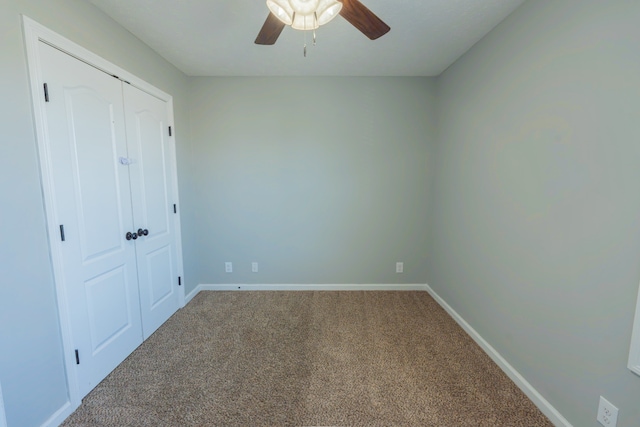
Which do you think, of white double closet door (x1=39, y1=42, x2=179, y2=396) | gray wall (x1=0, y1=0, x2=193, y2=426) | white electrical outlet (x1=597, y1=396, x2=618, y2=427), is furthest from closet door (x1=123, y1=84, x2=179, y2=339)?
white electrical outlet (x1=597, y1=396, x2=618, y2=427)

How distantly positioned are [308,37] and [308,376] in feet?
8.58

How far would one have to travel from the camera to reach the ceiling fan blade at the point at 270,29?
1362 millimetres

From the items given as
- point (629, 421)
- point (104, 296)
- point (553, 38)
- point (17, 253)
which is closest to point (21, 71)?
point (17, 253)

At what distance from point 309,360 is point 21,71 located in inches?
97.3

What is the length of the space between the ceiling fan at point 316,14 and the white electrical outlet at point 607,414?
7.22 ft

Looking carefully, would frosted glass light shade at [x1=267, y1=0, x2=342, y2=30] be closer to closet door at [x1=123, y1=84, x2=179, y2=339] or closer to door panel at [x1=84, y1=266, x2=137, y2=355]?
closet door at [x1=123, y1=84, x2=179, y2=339]

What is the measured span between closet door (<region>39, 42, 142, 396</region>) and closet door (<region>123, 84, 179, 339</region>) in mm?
101

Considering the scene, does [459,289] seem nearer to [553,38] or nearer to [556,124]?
[556,124]

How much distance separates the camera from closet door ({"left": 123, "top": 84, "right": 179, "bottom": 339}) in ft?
6.79

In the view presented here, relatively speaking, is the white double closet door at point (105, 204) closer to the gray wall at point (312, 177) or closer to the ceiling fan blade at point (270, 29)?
the gray wall at point (312, 177)

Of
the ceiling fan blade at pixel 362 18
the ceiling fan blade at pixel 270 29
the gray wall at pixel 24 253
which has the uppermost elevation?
the ceiling fan blade at pixel 270 29

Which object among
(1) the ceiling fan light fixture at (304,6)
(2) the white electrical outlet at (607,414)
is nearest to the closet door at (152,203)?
(1) the ceiling fan light fixture at (304,6)

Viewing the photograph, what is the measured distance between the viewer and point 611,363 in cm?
118

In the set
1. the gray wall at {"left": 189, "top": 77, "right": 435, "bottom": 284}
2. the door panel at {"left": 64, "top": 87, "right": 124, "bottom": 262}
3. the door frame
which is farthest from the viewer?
the gray wall at {"left": 189, "top": 77, "right": 435, "bottom": 284}
